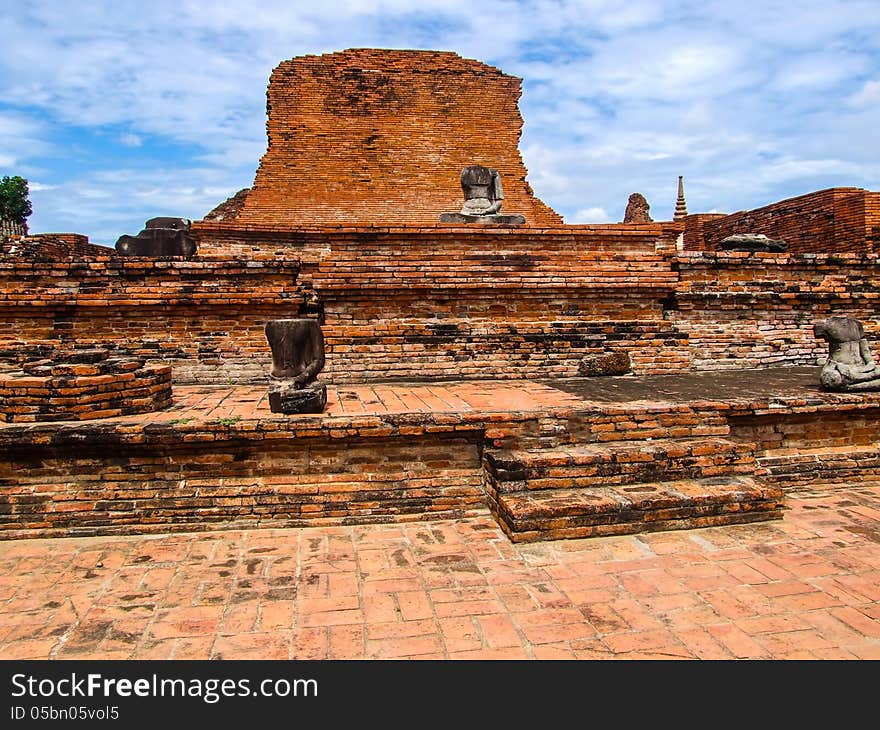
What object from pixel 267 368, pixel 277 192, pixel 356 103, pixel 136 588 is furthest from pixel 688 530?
pixel 356 103

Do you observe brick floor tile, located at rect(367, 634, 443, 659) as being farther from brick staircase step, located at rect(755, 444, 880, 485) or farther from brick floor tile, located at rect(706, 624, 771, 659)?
brick staircase step, located at rect(755, 444, 880, 485)

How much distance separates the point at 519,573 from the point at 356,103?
40.4 ft

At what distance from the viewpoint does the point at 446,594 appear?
3.06m

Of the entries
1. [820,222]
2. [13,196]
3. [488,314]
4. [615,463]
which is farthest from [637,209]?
[13,196]

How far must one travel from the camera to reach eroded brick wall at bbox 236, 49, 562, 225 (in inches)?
498

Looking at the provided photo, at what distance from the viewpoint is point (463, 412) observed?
4.23 metres

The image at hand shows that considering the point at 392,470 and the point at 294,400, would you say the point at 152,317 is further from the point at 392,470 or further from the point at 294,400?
the point at 392,470

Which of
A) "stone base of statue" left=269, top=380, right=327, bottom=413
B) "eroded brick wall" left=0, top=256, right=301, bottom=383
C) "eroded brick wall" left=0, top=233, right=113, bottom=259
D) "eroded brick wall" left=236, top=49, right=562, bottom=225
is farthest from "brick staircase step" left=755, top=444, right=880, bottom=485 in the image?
A: "eroded brick wall" left=0, top=233, right=113, bottom=259

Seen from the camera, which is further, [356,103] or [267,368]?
[356,103]

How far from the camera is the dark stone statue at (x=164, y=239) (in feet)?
29.8

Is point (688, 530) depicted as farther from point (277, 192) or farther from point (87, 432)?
point (277, 192)

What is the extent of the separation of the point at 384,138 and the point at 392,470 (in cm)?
1067

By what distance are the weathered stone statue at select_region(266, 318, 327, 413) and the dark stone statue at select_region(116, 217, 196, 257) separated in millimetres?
4998

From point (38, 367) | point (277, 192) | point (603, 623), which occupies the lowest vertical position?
point (603, 623)
